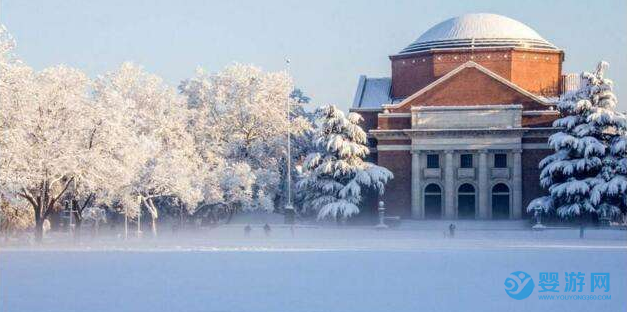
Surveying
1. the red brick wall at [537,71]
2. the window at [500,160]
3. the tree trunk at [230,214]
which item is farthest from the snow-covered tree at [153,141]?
the red brick wall at [537,71]

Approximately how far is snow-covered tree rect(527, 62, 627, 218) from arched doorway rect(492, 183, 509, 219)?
26.1 feet

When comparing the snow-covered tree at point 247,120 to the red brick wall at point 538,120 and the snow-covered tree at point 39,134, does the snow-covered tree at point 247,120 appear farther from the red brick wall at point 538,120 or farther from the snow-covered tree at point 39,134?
the snow-covered tree at point 39,134

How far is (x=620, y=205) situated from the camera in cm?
5647

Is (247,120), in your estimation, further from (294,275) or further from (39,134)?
(294,275)

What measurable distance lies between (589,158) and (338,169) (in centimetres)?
1703

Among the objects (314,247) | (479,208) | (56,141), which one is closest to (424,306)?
(314,247)

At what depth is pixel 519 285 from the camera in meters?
24.5

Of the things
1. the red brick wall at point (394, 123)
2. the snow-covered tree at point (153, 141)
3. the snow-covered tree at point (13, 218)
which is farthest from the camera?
the red brick wall at point (394, 123)

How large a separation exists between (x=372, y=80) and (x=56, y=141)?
130 feet

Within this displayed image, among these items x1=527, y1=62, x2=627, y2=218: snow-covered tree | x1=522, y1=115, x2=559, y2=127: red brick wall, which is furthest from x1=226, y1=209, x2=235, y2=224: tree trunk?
x1=522, y1=115, x2=559, y2=127: red brick wall

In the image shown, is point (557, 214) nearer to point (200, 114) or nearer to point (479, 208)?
point (479, 208)

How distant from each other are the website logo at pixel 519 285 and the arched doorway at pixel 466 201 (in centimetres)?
4143

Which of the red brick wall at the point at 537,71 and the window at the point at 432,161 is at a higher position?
the red brick wall at the point at 537,71

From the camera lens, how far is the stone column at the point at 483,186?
67125 mm
